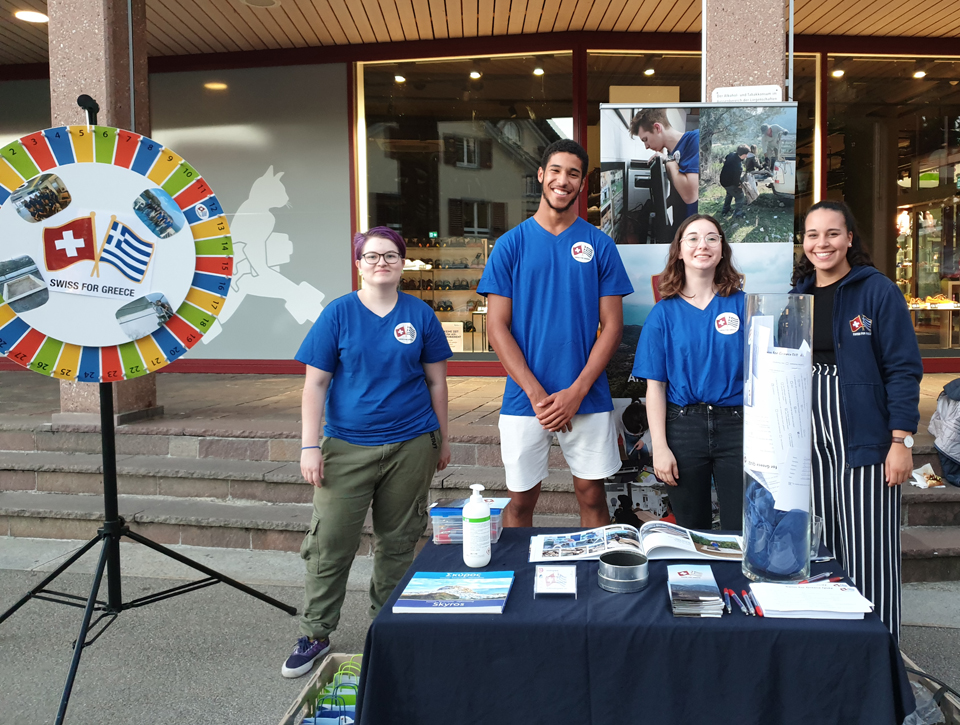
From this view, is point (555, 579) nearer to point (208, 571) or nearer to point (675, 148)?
point (208, 571)

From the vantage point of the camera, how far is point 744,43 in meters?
3.82

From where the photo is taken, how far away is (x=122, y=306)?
8.60 ft

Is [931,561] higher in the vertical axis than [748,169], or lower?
lower

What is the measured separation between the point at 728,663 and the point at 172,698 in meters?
2.05

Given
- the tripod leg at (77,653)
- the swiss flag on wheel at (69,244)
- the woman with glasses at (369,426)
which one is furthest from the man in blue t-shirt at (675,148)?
the tripod leg at (77,653)

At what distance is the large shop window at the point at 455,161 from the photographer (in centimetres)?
734

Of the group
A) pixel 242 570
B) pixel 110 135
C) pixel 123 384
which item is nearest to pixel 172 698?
pixel 242 570

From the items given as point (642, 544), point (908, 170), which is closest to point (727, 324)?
point (642, 544)

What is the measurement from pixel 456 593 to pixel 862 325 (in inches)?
63.8

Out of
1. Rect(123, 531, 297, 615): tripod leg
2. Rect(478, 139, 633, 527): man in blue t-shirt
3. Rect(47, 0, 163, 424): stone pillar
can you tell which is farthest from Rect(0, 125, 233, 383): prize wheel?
Rect(47, 0, 163, 424): stone pillar

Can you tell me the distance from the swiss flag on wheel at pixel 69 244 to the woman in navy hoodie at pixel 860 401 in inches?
100.0

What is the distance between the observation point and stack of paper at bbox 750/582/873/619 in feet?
4.81

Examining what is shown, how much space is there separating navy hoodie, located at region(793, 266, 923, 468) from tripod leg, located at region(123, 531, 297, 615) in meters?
2.33

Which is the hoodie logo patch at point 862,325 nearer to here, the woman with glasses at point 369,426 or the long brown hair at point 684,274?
the long brown hair at point 684,274
